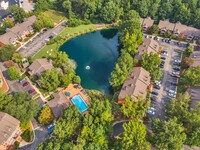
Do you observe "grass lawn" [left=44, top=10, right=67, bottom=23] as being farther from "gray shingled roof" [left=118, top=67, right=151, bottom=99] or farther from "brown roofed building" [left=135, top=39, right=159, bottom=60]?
"gray shingled roof" [left=118, top=67, right=151, bottom=99]

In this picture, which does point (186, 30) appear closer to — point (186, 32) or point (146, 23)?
point (186, 32)

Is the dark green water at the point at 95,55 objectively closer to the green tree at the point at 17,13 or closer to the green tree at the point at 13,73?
the green tree at the point at 13,73

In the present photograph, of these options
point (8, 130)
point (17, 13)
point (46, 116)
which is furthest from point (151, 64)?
point (17, 13)

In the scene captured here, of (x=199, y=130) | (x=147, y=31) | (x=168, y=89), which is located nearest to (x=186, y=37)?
(x=147, y=31)

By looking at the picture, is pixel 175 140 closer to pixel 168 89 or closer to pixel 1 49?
pixel 168 89

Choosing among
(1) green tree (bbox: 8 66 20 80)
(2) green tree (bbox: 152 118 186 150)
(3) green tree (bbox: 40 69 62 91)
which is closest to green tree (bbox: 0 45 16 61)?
(1) green tree (bbox: 8 66 20 80)

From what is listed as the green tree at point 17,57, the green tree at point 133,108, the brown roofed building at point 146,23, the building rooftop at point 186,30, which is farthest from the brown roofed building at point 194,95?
the green tree at point 17,57
